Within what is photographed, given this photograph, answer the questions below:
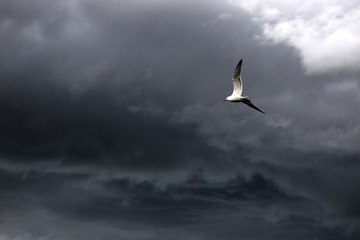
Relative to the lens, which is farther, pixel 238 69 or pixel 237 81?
pixel 237 81

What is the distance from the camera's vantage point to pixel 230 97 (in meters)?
97.4

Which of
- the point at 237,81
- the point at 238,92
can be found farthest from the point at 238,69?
the point at 238,92

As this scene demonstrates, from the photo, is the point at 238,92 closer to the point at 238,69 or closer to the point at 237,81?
the point at 237,81

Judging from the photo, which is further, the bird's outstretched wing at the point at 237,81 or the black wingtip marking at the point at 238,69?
the bird's outstretched wing at the point at 237,81

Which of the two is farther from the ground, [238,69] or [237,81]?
[238,69]

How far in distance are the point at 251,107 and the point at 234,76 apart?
906 centimetres

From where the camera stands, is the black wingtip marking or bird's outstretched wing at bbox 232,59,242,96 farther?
bird's outstretched wing at bbox 232,59,242,96

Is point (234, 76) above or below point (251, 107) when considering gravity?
above

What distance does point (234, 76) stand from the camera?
9469cm

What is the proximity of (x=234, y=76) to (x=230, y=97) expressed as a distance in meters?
A: 5.91

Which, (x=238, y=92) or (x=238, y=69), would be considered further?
(x=238, y=92)

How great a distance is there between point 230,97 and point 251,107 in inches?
252
